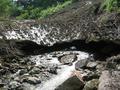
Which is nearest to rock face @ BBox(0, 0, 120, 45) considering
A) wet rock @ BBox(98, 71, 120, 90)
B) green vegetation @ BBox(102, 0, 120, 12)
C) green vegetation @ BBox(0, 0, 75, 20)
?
green vegetation @ BBox(102, 0, 120, 12)

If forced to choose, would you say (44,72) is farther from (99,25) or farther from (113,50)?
(99,25)

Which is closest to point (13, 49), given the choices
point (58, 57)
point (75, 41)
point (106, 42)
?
point (58, 57)

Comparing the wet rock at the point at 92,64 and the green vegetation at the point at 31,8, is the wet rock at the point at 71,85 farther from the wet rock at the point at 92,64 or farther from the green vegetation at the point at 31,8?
the green vegetation at the point at 31,8

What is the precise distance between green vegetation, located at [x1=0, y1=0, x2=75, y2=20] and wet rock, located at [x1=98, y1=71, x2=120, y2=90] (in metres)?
30.4

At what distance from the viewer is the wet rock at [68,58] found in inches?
672

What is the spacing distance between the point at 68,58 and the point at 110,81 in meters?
7.78

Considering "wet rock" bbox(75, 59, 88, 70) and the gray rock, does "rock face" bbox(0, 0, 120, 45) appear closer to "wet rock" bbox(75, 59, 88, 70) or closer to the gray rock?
"wet rock" bbox(75, 59, 88, 70)

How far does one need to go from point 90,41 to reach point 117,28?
187cm

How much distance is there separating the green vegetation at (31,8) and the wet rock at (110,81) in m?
30.4

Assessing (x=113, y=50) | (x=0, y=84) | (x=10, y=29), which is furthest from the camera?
(x=10, y=29)

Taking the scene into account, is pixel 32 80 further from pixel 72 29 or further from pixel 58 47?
pixel 72 29

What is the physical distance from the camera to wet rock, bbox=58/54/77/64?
56.0 ft

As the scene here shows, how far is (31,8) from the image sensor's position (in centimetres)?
5644

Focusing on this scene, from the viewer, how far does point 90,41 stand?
18.2 metres
